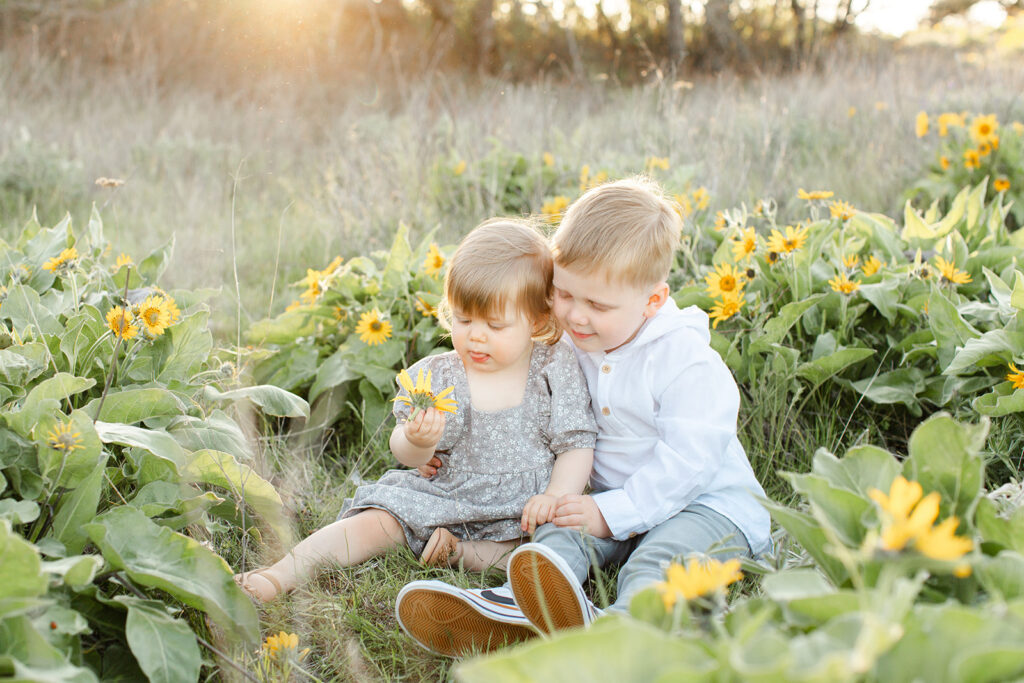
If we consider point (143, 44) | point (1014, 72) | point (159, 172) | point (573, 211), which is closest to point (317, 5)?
point (143, 44)

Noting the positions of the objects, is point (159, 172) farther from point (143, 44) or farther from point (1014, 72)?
point (1014, 72)

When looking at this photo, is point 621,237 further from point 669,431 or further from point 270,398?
point 270,398

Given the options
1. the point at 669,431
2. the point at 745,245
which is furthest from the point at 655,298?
the point at 745,245

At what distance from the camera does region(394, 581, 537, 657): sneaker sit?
171 cm

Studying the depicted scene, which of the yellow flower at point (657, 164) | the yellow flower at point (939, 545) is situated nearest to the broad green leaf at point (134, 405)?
the yellow flower at point (939, 545)

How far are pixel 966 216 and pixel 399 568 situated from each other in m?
2.31

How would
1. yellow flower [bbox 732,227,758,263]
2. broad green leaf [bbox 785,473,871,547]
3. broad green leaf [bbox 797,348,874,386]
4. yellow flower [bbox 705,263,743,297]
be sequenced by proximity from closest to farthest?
broad green leaf [bbox 785,473,871,547]
broad green leaf [bbox 797,348,874,386]
yellow flower [bbox 705,263,743,297]
yellow flower [bbox 732,227,758,263]

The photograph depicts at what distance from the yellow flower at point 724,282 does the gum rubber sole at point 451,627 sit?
119 cm

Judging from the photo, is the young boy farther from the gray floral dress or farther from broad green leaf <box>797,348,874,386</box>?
broad green leaf <box>797,348,874,386</box>

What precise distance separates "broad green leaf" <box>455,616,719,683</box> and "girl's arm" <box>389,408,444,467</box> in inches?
41.3

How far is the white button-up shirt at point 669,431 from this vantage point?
6.38 ft

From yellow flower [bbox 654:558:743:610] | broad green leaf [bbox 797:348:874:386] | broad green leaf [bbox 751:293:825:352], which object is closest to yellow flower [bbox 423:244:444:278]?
broad green leaf [bbox 751:293:825:352]

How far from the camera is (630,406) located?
2.07 metres

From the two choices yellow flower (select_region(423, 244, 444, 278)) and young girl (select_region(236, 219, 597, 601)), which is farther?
yellow flower (select_region(423, 244, 444, 278))
